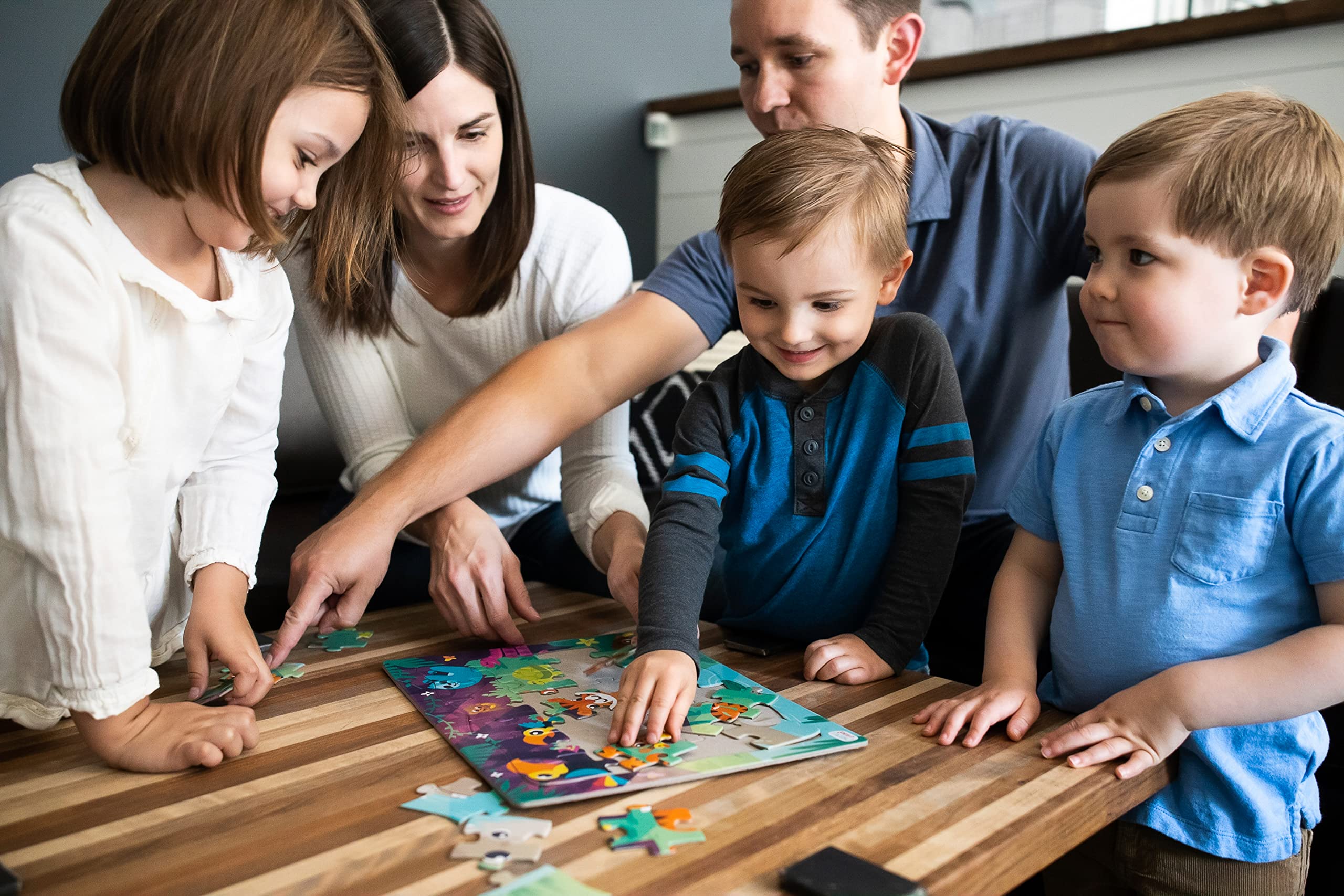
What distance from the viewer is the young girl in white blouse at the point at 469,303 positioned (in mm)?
1435

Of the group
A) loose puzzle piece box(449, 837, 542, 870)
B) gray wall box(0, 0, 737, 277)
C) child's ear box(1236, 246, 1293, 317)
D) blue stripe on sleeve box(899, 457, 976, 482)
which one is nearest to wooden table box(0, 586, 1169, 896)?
loose puzzle piece box(449, 837, 542, 870)

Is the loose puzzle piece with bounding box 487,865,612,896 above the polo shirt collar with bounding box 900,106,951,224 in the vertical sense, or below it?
below

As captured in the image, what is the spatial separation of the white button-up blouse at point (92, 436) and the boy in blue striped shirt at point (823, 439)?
1.47 ft

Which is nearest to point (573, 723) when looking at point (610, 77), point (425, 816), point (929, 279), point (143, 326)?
point (425, 816)

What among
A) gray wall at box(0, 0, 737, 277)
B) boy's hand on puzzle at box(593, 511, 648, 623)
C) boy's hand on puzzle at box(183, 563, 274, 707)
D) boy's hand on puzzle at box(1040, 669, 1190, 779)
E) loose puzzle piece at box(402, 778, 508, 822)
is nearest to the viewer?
loose puzzle piece at box(402, 778, 508, 822)

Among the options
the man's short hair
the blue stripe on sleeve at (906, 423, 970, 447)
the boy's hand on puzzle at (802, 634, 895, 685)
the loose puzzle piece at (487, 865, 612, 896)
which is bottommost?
the boy's hand on puzzle at (802, 634, 895, 685)

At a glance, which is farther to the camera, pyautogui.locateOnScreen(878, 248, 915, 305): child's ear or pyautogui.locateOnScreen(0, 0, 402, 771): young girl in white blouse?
pyautogui.locateOnScreen(878, 248, 915, 305): child's ear

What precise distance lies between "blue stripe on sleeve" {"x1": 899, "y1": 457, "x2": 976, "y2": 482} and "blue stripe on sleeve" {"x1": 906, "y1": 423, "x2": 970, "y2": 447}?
2cm

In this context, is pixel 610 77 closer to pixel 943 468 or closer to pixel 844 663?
pixel 943 468

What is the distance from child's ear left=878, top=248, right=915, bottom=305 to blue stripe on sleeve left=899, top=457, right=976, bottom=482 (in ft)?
0.60

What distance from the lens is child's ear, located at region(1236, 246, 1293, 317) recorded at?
907 millimetres

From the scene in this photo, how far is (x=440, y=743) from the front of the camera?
0.85 metres

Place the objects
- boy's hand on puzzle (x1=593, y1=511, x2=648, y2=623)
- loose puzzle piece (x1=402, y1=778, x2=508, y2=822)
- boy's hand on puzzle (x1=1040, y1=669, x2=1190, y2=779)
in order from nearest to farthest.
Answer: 1. loose puzzle piece (x1=402, y1=778, x2=508, y2=822)
2. boy's hand on puzzle (x1=1040, y1=669, x2=1190, y2=779)
3. boy's hand on puzzle (x1=593, y1=511, x2=648, y2=623)

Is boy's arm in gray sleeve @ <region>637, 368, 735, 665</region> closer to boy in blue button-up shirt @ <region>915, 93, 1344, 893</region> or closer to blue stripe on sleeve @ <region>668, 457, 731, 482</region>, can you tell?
blue stripe on sleeve @ <region>668, 457, 731, 482</region>
